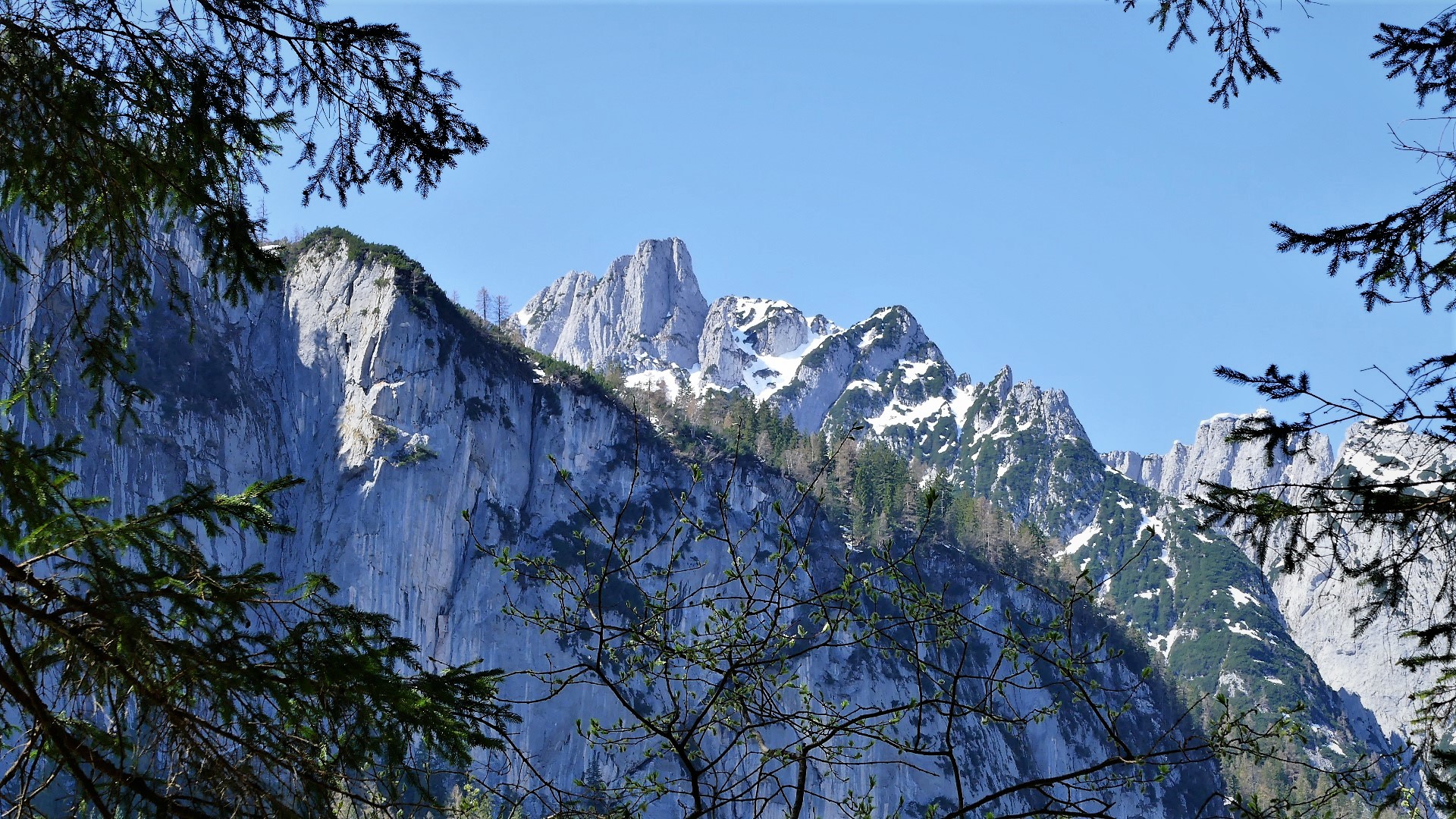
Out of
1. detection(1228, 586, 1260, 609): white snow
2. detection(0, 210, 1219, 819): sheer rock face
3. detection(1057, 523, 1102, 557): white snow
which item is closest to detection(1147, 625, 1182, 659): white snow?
detection(1228, 586, 1260, 609): white snow

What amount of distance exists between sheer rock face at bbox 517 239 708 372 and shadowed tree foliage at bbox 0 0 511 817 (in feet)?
534

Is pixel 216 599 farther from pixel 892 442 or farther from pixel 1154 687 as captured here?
pixel 892 442

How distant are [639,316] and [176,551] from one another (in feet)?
556

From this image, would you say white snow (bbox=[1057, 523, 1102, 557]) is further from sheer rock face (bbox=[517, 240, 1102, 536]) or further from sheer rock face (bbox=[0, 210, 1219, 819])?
sheer rock face (bbox=[0, 210, 1219, 819])

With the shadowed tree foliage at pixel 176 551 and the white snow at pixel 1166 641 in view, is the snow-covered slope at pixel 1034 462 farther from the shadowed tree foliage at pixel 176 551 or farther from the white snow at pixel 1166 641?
the shadowed tree foliage at pixel 176 551

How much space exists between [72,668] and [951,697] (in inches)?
122

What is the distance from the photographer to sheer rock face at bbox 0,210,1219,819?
64688 mm

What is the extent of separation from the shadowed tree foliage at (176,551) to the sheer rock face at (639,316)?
162654 mm

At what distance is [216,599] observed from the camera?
429 cm

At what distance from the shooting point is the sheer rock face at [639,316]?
566 ft

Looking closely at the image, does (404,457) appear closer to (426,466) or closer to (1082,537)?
(426,466)

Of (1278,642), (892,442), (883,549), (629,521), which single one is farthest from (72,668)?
(892,442)

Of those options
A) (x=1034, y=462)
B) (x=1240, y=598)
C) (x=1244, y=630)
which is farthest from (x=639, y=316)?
(x=1244, y=630)

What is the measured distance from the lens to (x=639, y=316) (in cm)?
17325
